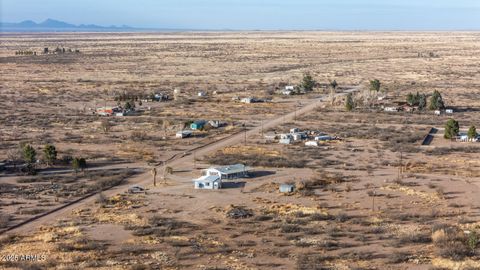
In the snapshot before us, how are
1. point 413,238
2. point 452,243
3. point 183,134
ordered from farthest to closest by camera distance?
1. point 183,134
2. point 413,238
3. point 452,243

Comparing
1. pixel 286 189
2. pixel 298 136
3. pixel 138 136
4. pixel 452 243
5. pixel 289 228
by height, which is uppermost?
pixel 452 243

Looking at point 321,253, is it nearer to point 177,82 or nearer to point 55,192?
point 55,192

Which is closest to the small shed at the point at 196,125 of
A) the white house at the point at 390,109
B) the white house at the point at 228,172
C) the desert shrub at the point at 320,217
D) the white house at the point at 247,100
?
the white house at the point at 228,172

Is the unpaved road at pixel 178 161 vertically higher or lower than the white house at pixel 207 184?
lower

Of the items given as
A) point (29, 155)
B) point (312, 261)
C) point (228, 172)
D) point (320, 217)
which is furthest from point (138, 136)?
point (312, 261)

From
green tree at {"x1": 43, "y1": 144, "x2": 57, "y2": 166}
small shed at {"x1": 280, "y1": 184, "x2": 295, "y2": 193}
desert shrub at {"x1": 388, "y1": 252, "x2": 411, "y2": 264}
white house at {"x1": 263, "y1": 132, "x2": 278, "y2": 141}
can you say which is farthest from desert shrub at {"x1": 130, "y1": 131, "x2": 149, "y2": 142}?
desert shrub at {"x1": 388, "y1": 252, "x2": 411, "y2": 264}

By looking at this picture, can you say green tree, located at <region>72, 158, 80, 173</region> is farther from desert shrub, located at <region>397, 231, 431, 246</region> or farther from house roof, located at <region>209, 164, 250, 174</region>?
desert shrub, located at <region>397, 231, 431, 246</region>

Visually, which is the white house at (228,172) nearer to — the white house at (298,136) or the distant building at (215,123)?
the white house at (298,136)

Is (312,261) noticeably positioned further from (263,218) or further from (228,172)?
(228,172)

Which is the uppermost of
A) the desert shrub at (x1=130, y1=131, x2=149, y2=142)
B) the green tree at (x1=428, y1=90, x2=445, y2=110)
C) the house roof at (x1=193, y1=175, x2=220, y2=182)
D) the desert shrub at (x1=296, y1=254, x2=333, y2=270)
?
the green tree at (x1=428, y1=90, x2=445, y2=110)
